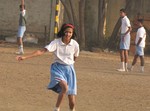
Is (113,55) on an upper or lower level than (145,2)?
lower

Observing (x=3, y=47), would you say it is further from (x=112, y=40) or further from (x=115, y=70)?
(x=115, y=70)

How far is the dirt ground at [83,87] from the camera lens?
9.50 meters

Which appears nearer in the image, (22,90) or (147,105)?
(147,105)

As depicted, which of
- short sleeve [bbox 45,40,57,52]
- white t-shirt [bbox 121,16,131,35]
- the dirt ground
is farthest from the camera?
white t-shirt [bbox 121,16,131,35]

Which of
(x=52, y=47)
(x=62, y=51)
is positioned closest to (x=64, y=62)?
(x=62, y=51)

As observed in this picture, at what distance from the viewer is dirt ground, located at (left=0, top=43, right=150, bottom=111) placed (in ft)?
31.2

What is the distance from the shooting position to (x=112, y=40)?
20672 millimetres

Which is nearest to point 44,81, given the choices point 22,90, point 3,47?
point 22,90

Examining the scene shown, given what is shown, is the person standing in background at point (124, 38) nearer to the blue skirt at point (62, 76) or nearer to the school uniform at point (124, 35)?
the school uniform at point (124, 35)

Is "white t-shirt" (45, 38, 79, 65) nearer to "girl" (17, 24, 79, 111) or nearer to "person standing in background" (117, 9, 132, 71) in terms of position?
"girl" (17, 24, 79, 111)

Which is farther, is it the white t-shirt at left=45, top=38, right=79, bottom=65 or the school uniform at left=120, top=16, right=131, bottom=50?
the school uniform at left=120, top=16, right=131, bottom=50

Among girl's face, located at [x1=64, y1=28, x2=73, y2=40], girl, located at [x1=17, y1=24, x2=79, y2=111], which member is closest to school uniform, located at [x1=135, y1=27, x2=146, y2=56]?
girl, located at [x1=17, y1=24, x2=79, y2=111]

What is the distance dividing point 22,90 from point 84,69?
13.3ft

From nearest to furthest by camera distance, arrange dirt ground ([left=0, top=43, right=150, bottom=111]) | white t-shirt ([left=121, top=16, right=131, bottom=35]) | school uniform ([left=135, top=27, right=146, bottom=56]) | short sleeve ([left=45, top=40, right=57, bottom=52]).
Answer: short sleeve ([left=45, top=40, right=57, bottom=52]) < dirt ground ([left=0, top=43, right=150, bottom=111]) < school uniform ([left=135, top=27, right=146, bottom=56]) < white t-shirt ([left=121, top=16, right=131, bottom=35])
